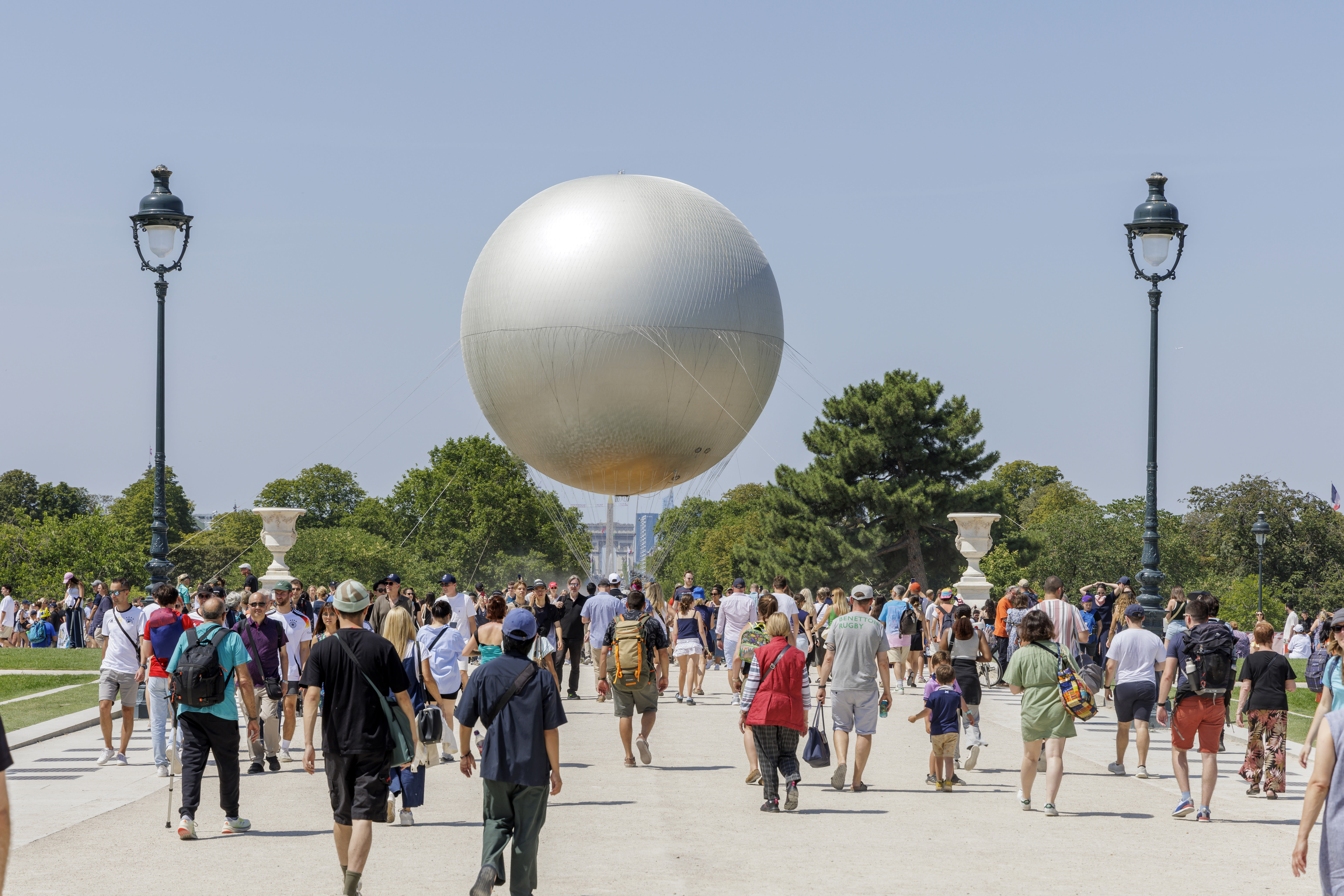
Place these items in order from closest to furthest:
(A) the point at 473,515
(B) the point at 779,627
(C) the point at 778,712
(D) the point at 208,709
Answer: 1. (D) the point at 208,709
2. (C) the point at 778,712
3. (B) the point at 779,627
4. (A) the point at 473,515

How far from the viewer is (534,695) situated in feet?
23.9

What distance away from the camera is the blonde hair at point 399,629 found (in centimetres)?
1132

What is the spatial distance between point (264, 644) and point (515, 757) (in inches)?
265

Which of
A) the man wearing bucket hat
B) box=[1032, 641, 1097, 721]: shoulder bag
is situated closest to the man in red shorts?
box=[1032, 641, 1097, 721]: shoulder bag

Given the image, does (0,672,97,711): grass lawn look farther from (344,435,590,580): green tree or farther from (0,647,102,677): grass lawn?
(344,435,590,580): green tree

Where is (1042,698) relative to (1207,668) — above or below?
below

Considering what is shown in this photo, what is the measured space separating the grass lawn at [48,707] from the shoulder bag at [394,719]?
939 cm

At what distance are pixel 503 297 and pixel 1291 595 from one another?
32.1m

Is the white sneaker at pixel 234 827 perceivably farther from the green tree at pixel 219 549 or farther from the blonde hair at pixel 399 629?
the green tree at pixel 219 549

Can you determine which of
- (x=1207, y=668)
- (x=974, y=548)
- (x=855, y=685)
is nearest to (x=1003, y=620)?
(x=974, y=548)

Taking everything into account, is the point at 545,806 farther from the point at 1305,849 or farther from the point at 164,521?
the point at 164,521

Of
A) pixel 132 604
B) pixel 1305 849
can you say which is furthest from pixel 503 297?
pixel 1305 849

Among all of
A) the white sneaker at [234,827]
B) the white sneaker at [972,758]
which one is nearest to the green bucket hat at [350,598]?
the white sneaker at [234,827]

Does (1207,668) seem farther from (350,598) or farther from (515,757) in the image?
(350,598)
